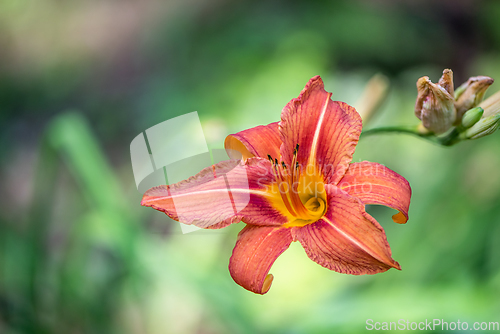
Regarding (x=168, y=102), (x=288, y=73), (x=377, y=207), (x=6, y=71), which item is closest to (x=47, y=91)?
(x=6, y=71)

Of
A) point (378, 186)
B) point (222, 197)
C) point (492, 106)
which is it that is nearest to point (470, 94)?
point (492, 106)

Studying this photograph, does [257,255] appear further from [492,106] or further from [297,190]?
[492,106]

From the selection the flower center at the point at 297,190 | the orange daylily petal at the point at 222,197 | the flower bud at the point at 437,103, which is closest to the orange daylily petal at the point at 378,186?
the flower center at the point at 297,190

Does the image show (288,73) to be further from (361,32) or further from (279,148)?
(279,148)

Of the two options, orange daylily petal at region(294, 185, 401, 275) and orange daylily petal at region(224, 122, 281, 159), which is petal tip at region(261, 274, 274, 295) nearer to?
orange daylily petal at region(294, 185, 401, 275)

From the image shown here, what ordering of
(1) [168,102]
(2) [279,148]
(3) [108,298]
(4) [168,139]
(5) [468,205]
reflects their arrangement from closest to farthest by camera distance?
1. (2) [279,148]
2. (4) [168,139]
3. (3) [108,298]
4. (5) [468,205]
5. (1) [168,102]

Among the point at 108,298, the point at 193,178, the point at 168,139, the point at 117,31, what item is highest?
the point at 117,31

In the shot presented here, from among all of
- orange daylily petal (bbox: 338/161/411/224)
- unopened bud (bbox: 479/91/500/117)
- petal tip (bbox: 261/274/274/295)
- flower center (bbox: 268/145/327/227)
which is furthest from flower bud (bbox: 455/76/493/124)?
petal tip (bbox: 261/274/274/295)
